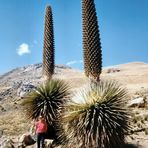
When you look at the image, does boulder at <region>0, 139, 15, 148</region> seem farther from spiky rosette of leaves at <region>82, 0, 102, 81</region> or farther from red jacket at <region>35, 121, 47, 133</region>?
spiky rosette of leaves at <region>82, 0, 102, 81</region>

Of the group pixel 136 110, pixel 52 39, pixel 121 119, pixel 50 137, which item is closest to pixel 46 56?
pixel 52 39

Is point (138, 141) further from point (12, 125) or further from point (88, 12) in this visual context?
point (12, 125)

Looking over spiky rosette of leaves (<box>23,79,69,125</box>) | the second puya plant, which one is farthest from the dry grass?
the second puya plant

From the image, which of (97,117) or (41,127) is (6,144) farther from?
(97,117)

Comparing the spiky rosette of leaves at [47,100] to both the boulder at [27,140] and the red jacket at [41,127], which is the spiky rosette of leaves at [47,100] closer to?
the red jacket at [41,127]

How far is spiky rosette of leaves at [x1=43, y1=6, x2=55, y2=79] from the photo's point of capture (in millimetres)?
17234

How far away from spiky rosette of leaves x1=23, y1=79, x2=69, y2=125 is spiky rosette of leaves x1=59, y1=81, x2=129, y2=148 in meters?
2.22

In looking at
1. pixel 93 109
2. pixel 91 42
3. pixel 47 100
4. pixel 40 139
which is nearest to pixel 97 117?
pixel 93 109

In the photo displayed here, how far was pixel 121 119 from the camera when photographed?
45.8ft

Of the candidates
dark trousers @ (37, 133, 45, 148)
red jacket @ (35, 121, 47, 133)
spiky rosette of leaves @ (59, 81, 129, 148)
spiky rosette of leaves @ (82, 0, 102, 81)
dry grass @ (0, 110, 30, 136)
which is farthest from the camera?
dry grass @ (0, 110, 30, 136)

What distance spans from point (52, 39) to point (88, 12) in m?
3.43

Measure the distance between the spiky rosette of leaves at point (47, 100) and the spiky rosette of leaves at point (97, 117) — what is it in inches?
87.6

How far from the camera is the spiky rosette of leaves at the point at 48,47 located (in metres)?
17.2

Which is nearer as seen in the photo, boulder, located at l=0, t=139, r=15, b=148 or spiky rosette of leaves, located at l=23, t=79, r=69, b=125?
spiky rosette of leaves, located at l=23, t=79, r=69, b=125
